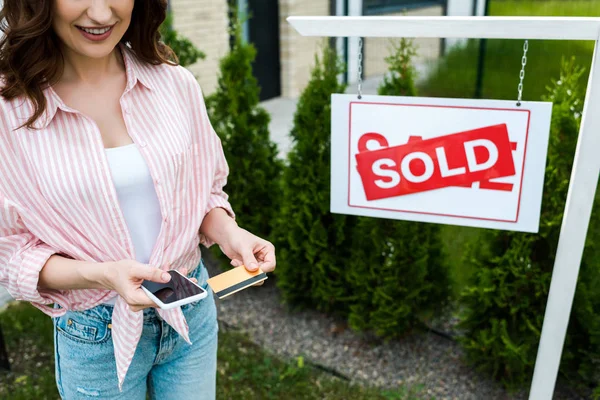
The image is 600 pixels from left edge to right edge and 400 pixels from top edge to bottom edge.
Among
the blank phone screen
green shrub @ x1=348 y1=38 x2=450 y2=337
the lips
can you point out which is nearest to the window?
green shrub @ x1=348 y1=38 x2=450 y2=337

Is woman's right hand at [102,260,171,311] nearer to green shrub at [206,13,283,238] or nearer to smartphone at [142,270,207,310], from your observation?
smartphone at [142,270,207,310]

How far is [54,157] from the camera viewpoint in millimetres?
1422

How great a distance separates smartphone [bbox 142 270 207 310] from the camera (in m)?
1.38

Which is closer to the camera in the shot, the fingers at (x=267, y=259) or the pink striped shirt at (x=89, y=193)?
the pink striped shirt at (x=89, y=193)

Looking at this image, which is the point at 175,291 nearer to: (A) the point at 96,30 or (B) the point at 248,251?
(B) the point at 248,251

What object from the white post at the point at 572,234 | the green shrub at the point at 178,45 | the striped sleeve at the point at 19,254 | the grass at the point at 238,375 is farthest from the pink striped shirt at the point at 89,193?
the green shrub at the point at 178,45

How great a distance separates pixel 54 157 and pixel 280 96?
7.58 metres

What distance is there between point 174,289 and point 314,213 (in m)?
2.10

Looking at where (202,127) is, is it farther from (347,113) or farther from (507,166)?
(507,166)

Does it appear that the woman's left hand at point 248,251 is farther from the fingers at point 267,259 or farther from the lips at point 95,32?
the lips at point 95,32

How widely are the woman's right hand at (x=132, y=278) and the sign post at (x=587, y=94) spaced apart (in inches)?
44.1

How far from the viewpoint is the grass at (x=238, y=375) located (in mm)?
3115

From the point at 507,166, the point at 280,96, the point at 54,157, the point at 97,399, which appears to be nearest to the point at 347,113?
the point at 507,166

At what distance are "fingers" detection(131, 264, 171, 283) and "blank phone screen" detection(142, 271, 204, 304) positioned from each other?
0.03 metres
